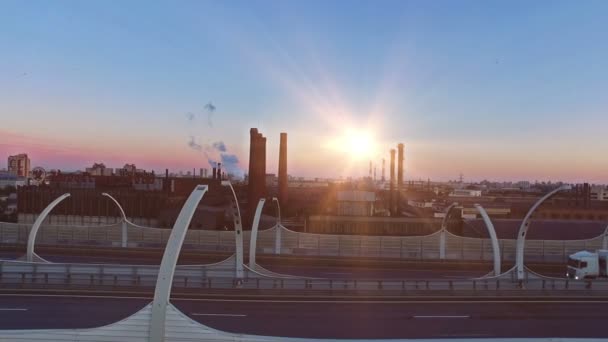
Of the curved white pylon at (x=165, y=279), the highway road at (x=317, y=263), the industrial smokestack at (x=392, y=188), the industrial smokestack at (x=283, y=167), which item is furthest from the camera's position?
the industrial smokestack at (x=392, y=188)

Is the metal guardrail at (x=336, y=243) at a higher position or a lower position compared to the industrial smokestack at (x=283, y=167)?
lower

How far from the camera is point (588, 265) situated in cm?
2016

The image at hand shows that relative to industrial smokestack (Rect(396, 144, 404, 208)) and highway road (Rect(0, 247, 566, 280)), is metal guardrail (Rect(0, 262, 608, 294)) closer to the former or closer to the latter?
highway road (Rect(0, 247, 566, 280))

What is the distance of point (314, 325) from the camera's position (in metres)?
11.5

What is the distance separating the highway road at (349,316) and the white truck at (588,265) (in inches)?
246

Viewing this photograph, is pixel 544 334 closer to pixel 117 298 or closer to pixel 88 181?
pixel 117 298

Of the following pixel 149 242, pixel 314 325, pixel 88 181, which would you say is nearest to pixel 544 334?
pixel 314 325

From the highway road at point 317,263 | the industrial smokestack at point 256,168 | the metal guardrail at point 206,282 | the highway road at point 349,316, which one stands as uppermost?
the industrial smokestack at point 256,168

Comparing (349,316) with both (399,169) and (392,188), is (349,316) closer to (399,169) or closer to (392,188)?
(392,188)

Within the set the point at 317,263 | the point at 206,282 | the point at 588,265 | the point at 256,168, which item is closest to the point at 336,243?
the point at 317,263

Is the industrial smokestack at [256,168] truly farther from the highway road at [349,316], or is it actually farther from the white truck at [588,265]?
the highway road at [349,316]

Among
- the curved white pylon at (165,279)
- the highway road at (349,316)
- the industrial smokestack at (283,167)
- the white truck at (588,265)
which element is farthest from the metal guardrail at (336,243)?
the industrial smokestack at (283,167)

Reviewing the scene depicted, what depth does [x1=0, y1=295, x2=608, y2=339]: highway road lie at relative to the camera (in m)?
A: 11.2

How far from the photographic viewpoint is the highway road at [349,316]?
1117 cm
